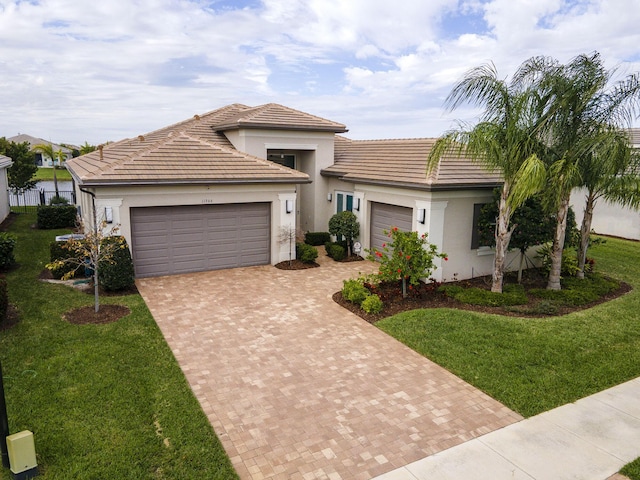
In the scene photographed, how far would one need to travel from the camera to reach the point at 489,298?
1173 centimetres

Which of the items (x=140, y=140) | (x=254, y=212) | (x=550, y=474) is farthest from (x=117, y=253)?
(x=550, y=474)

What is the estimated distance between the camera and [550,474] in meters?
5.43

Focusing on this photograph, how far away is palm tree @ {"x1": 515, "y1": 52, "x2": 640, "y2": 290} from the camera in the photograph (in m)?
11.1

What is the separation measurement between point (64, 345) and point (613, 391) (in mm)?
9940

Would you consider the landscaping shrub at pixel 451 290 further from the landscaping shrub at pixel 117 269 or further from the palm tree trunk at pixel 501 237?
the landscaping shrub at pixel 117 269

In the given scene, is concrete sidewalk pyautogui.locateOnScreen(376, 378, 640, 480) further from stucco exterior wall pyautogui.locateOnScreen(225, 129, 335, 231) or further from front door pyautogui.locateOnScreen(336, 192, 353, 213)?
stucco exterior wall pyautogui.locateOnScreen(225, 129, 335, 231)

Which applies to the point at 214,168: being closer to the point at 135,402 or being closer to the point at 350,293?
the point at 350,293

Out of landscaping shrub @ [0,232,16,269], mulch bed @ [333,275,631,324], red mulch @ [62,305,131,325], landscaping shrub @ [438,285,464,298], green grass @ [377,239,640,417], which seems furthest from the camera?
landscaping shrub @ [0,232,16,269]

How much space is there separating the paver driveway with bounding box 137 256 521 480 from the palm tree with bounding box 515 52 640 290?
6.49 meters

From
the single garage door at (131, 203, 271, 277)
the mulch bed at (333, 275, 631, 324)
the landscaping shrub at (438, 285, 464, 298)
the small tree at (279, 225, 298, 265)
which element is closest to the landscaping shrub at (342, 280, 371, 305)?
the mulch bed at (333, 275, 631, 324)

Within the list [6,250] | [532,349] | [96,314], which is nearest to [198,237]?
[96,314]

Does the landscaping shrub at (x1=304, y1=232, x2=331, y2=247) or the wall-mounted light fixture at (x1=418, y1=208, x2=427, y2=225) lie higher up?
the wall-mounted light fixture at (x1=418, y1=208, x2=427, y2=225)

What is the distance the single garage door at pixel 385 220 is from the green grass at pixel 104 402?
859 cm

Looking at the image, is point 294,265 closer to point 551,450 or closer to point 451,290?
point 451,290
